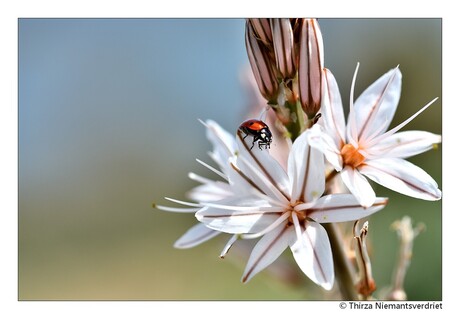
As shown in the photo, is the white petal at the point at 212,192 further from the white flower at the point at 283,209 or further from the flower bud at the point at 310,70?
the flower bud at the point at 310,70

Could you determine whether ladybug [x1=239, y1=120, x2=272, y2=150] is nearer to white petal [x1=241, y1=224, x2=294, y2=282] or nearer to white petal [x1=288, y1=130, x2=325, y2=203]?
white petal [x1=288, y1=130, x2=325, y2=203]

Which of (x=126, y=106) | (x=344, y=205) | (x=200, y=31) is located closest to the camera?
(x=344, y=205)

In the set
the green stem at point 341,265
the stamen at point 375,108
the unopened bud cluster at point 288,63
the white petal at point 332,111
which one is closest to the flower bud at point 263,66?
the unopened bud cluster at point 288,63

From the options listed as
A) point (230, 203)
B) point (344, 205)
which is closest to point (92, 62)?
point (230, 203)

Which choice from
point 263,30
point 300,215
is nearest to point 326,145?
point 300,215

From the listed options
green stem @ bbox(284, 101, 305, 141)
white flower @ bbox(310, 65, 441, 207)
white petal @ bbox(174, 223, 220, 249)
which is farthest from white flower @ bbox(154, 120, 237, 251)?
white flower @ bbox(310, 65, 441, 207)
